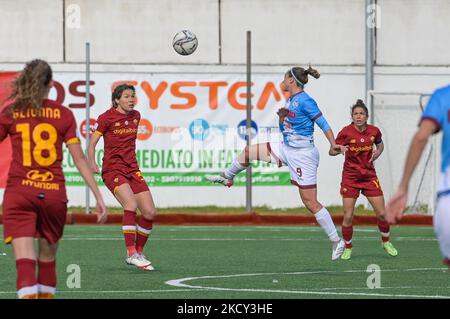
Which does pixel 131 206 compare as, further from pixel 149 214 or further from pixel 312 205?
pixel 312 205

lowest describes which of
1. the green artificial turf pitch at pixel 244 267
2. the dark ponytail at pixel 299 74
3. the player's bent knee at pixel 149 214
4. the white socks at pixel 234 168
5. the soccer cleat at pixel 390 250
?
the green artificial turf pitch at pixel 244 267

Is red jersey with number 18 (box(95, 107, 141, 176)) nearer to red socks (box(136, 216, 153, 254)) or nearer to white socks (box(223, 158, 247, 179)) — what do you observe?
red socks (box(136, 216, 153, 254))

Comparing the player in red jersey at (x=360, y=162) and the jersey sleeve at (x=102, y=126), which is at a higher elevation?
the jersey sleeve at (x=102, y=126)

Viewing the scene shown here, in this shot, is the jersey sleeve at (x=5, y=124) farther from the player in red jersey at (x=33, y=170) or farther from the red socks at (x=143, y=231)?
the red socks at (x=143, y=231)

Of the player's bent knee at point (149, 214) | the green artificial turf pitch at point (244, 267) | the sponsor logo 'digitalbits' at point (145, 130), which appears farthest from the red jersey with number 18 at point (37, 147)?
the sponsor logo 'digitalbits' at point (145, 130)

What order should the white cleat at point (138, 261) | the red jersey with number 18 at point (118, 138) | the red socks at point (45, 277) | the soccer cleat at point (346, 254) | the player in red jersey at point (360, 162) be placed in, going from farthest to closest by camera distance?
the player in red jersey at point (360, 162)
the soccer cleat at point (346, 254)
the red jersey with number 18 at point (118, 138)
the white cleat at point (138, 261)
the red socks at point (45, 277)

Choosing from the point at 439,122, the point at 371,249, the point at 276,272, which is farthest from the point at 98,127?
the point at 439,122

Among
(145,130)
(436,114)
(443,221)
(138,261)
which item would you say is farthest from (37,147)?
(145,130)

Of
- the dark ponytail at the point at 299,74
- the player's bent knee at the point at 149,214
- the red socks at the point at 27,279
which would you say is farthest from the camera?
the dark ponytail at the point at 299,74

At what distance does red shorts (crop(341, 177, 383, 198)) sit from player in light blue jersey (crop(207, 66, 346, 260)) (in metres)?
1.61

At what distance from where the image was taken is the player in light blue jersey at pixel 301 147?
1570cm

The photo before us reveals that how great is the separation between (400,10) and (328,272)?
1491 centimetres

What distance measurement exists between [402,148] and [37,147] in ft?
61.0

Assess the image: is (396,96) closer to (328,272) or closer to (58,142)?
(328,272)
